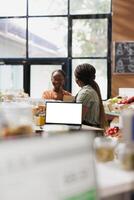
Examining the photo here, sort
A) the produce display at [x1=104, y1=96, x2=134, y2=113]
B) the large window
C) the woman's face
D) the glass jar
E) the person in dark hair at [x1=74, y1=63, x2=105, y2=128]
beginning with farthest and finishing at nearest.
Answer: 1. the large window
2. the woman's face
3. the produce display at [x1=104, y1=96, x2=134, y2=113]
4. the person in dark hair at [x1=74, y1=63, x2=105, y2=128]
5. the glass jar

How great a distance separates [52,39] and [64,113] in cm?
406

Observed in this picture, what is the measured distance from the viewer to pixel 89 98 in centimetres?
471

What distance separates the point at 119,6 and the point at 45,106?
12.8 ft

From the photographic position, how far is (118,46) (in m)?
8.27

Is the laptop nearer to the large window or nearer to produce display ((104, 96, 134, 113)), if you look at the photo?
produce display ((104, 96, 134, 113))

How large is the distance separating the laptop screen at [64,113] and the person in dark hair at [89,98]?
0.07m

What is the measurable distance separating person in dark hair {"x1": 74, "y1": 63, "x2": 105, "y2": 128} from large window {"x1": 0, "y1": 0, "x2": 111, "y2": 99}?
3.60 meters

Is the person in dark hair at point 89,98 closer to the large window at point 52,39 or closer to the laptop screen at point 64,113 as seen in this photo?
the laptop screen at point 64,113

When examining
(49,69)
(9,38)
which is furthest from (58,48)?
(9,38)

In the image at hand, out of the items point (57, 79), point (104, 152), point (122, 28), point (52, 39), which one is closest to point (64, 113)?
point (57, 79)

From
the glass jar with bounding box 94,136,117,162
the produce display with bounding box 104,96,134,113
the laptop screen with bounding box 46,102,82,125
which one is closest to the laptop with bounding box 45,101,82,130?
the laptop screen with bounding box 46,102,82,125

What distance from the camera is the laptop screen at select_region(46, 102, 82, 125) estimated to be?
4.81 metres

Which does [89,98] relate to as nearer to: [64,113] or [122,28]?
[64,113]

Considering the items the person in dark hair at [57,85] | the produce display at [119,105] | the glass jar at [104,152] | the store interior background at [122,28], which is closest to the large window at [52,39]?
the store interior background at [122,28]
